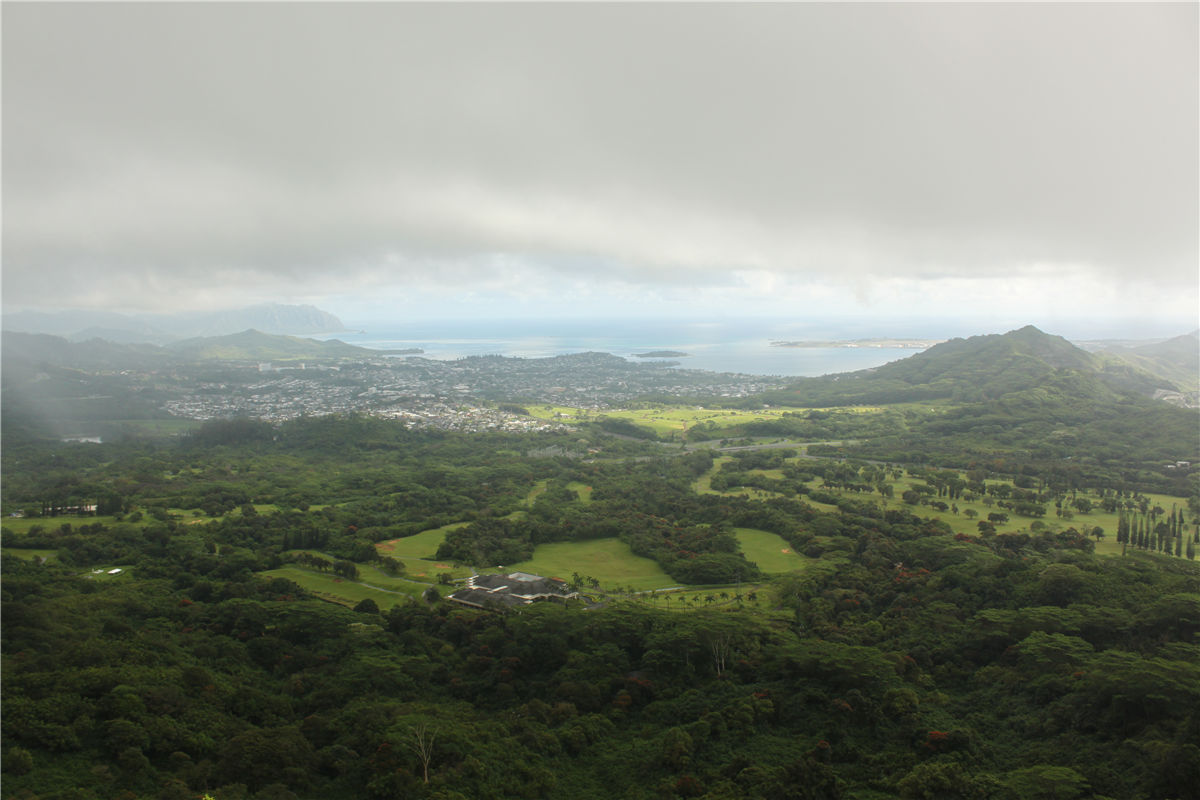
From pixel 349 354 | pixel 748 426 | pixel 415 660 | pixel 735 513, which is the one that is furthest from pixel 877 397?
pixel 349 354

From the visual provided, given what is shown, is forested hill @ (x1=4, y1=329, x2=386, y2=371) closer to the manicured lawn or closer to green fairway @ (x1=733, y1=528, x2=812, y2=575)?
the manicured lawn

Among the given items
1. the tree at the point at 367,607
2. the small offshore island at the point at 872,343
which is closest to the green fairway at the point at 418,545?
the tree at the point at 367,607

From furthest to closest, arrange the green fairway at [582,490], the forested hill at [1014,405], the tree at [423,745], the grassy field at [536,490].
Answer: the forested hill at [1014,405]
the green fairway at [582,490]
the grassy field at [536,490]
the tree at [423,745]

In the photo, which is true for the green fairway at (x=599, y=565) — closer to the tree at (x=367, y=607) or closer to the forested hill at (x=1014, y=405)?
the tree at (x=367, y=607)

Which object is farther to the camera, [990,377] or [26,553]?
[990,377]

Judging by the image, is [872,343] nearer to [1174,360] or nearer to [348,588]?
[1174,360]

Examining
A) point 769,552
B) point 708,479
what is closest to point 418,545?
point 769,552
